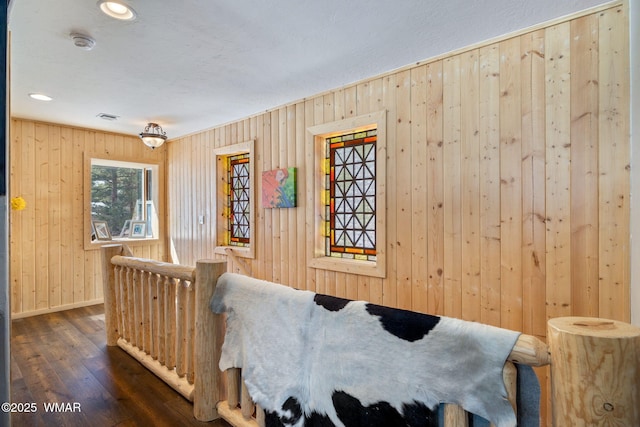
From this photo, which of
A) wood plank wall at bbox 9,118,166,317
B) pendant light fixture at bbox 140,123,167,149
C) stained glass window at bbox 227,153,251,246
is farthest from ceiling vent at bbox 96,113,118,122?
stained glass window at bbox 227,153,251,246

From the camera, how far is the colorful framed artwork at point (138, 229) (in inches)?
198

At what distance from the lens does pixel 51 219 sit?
13.6 ft

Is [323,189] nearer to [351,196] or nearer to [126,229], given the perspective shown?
[351,196]

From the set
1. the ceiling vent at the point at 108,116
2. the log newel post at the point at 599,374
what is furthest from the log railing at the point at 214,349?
the ceiling vent at the point at 108,116

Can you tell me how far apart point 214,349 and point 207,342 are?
2.3 inches

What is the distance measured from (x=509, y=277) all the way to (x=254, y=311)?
5.42 feet

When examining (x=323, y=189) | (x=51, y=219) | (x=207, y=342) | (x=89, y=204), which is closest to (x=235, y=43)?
(x=323, y=189)

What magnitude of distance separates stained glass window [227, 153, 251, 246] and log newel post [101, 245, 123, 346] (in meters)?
1.50

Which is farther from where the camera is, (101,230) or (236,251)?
(101,230)

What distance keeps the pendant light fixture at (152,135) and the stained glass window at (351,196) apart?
7.12ft

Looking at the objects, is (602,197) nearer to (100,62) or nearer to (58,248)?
(100,62)

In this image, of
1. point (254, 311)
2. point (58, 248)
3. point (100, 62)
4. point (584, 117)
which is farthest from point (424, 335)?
point (58, 248)

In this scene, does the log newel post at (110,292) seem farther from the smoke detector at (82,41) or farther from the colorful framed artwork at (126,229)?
the colorful framed artwork at (126,229)

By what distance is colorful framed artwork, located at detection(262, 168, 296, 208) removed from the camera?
3.31 m
